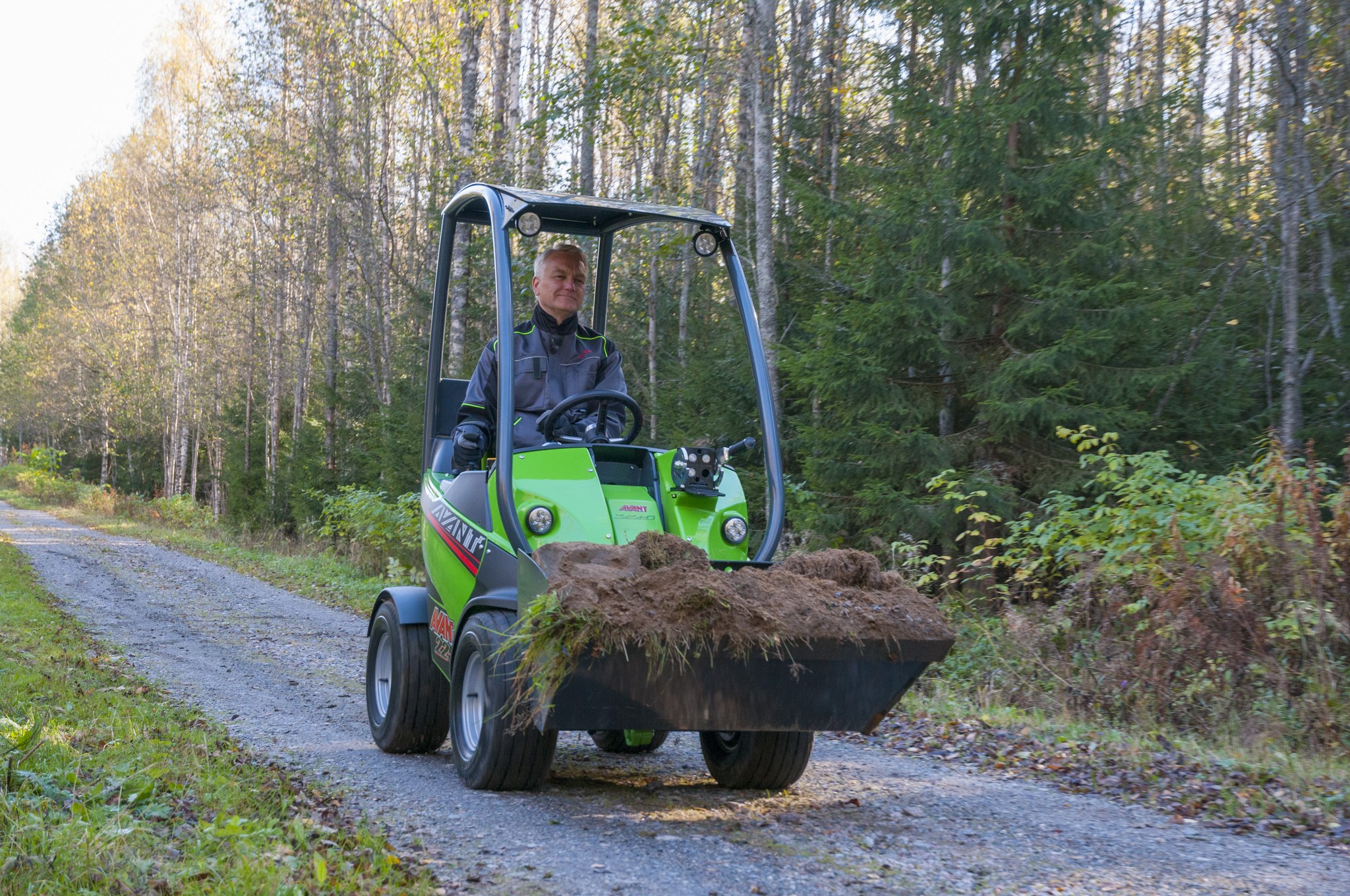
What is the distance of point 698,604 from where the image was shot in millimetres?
3715

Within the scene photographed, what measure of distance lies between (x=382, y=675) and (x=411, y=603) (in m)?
0.51

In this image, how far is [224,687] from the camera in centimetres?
702

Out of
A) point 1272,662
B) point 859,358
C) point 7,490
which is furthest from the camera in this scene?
point 7,490

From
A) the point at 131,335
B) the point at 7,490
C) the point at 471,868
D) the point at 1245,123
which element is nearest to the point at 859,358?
the point at 471,868

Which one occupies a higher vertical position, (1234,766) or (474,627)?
(474,627)

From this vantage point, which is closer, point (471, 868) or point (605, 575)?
point (471, 868)

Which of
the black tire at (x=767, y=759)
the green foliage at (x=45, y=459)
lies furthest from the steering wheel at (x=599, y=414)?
the green foliage at (x=45, y=459)

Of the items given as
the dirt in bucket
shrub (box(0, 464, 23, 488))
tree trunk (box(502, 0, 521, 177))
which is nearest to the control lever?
the dirt in bucket

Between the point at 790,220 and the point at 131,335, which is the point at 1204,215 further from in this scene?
the point at 131,335

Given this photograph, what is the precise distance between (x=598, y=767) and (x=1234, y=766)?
310 centimetres

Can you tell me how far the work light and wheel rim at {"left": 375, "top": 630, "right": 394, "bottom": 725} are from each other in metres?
2.38

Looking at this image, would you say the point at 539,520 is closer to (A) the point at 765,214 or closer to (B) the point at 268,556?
(A) the point at 765,214

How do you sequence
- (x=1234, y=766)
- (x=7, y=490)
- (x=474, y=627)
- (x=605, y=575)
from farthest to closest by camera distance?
(x=7, y=490) < (x=1234, y=766) < (x=474, y=627) < (x=605, y=575)

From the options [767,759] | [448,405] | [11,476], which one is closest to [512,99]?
[448,405]
